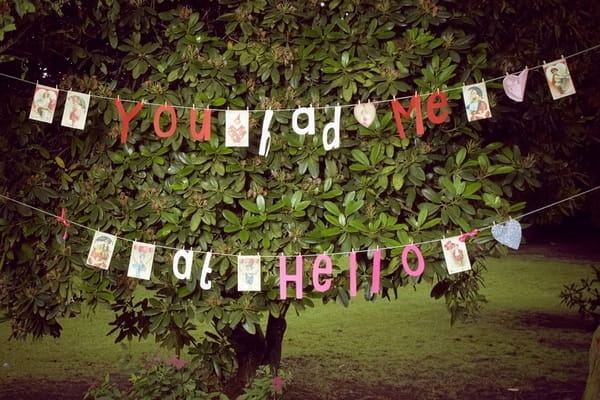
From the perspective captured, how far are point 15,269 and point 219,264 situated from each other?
3.75 feet

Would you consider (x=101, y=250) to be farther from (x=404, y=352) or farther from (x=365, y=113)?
(x=404, y=352)

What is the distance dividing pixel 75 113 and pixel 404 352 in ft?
12.5

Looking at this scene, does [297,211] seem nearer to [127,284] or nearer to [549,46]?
[127,284]

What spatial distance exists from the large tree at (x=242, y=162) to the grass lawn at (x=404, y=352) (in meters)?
0.82

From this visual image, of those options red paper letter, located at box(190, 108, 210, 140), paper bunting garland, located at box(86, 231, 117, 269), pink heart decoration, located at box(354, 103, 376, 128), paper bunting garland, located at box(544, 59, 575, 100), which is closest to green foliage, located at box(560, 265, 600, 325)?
paper bunting garland, located at box(544, 59, 575, 100)

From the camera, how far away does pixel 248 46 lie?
11.4 feet

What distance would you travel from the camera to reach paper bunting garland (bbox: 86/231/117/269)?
131 inches

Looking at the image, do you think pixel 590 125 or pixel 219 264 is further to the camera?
pixel 590 125

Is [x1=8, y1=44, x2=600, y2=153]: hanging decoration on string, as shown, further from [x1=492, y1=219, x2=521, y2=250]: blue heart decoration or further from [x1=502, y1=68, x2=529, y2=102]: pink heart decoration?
[x1=492, y1=219, x2=521, y2=250]: blue heart decoration

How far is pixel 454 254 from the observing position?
127 inches

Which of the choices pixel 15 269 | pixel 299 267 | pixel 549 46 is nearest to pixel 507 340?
pixel 549 46

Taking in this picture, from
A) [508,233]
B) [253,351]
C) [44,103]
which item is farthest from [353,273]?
[44,103]

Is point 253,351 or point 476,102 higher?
point 476,102

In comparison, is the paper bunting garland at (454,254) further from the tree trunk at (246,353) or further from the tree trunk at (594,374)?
the tree trunk at (246,353)
